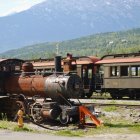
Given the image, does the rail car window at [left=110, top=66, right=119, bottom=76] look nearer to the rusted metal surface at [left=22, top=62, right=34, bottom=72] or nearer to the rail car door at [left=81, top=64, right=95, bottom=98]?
the rail car door at [left=81, top=64, right=95, bottom=98]

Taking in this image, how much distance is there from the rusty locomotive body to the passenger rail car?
1132 centimetres

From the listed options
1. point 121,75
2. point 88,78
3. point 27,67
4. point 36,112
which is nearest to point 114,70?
point 121,75

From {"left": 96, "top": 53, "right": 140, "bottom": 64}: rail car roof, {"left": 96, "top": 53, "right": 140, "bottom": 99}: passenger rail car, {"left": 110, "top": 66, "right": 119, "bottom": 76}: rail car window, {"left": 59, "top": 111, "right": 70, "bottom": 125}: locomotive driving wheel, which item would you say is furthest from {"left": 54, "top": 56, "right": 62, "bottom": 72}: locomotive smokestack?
{"left": 110, "top": 66, "right": 119, "bottom": 76}: rail car window

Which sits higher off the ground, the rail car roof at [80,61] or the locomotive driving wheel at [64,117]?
the rail car roof at [80,61]

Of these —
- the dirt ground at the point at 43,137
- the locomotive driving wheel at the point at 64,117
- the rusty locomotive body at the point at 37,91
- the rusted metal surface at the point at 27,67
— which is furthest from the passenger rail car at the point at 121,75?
the dirt ground at the point at 43,137

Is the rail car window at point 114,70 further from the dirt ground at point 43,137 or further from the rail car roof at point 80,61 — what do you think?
the dirt ground at point 43,137

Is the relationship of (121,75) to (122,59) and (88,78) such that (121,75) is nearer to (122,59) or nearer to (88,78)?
(122,59)

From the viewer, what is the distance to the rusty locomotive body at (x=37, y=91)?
17938 millimetres

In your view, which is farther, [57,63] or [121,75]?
[121,75]

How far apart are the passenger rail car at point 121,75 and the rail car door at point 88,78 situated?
0.93 m

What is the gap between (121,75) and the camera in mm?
31297

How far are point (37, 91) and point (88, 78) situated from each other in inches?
591

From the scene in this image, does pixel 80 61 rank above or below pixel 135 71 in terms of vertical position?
above

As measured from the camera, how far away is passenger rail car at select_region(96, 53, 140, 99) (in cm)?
3033
